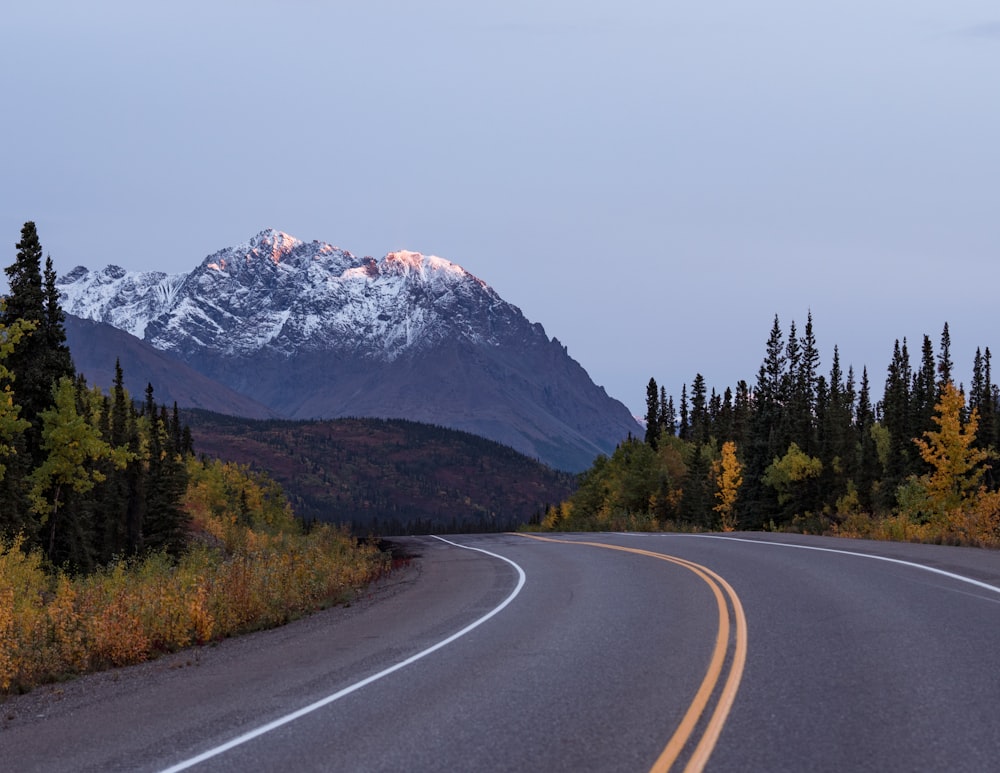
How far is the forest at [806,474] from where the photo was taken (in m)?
38.4

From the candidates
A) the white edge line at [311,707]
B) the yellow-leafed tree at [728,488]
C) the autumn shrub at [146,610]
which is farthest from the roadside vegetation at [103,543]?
the yellow-leafed tree at [728,488]

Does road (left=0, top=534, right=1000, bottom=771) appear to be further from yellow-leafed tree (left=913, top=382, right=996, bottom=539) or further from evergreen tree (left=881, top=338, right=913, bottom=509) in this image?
evergreen tree (left=881, top=338, right=913, bottom=509)

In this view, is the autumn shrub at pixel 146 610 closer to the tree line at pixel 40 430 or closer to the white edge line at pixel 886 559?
the white edge line at pixel 886 559

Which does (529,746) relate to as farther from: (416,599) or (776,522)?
(776,522)

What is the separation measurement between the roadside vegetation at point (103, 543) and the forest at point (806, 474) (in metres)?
18.1

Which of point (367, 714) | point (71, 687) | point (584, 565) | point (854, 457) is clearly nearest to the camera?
point (367, 714)

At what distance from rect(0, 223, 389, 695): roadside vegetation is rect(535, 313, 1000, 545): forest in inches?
711

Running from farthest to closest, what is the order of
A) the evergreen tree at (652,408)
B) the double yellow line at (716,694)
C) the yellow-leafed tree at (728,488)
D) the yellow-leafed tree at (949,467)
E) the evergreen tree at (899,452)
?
the evergreen tree at (652,408)
the yellow-leafed tree at (728,488)
the evergreen tree at (899,452)
the yellow-leafed tree at (949,467)
the double yellow line at (716,694)

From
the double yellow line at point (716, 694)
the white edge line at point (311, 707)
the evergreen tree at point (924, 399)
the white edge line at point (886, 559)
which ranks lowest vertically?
the white edge line at point (311, 707)

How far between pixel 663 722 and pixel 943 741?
6.84ft

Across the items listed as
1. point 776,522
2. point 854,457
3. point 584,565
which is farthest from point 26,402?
point 854,457

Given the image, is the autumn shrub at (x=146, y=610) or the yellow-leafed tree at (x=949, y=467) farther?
the yellow-leafed tree at (x=949, y=467)

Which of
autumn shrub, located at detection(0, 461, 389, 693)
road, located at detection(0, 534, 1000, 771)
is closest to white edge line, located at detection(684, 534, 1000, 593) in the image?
road, located at detection(0, 534, 1000, 771)

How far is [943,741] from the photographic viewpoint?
7062 millimetres
